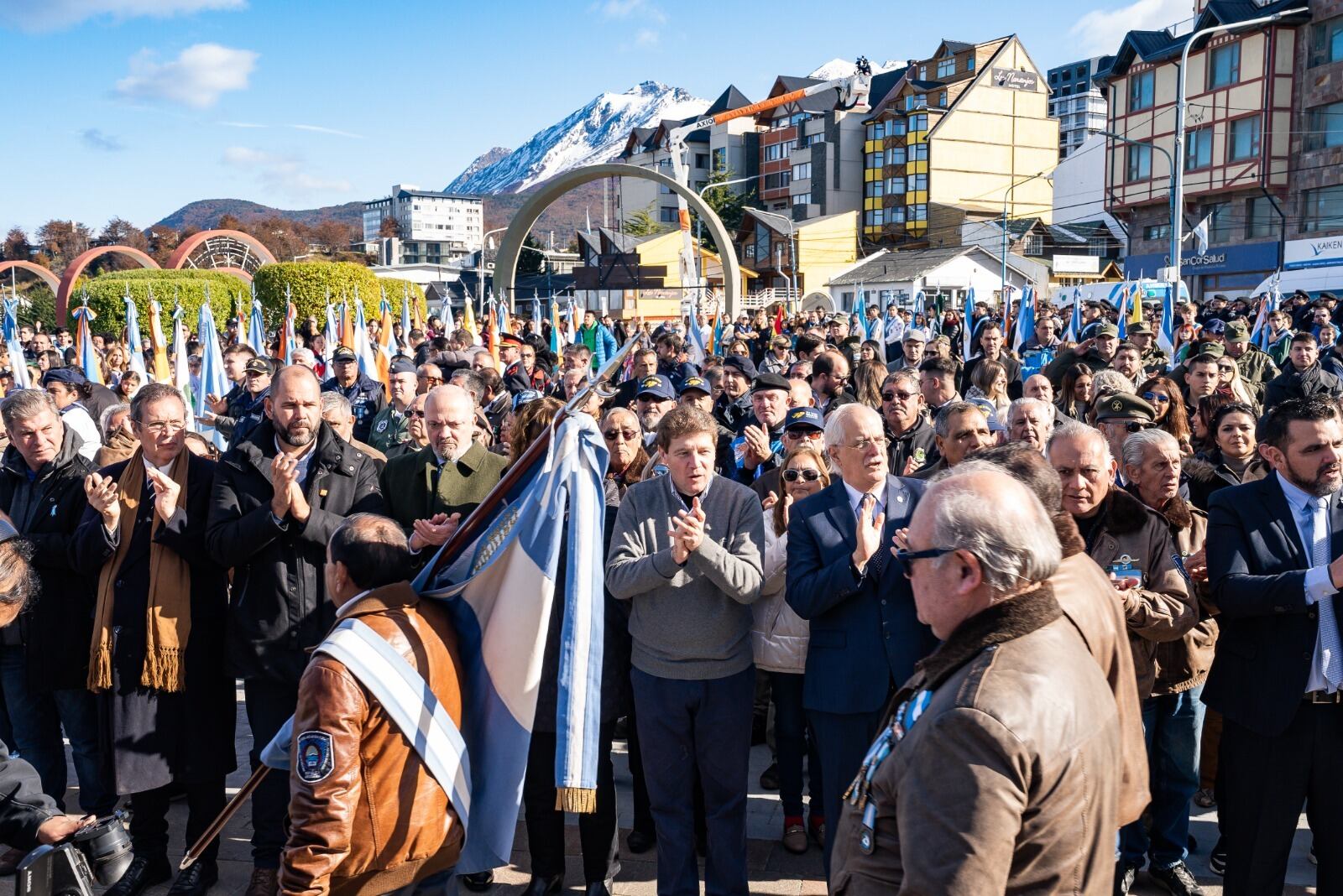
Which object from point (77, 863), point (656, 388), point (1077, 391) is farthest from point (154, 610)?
point (1077, 391)

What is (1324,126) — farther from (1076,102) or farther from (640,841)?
(1076,102)

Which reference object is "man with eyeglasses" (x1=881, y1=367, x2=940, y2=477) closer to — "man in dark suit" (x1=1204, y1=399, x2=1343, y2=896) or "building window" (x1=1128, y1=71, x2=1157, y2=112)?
"man in dark suit" (x1=1204, y1=399, x2=1343, y2=896)

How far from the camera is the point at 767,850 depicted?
502 centimetres

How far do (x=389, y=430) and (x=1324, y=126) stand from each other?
40.9 m

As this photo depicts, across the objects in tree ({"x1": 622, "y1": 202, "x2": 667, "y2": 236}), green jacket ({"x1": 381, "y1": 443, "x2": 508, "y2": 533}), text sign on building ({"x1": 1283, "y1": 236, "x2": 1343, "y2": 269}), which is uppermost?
tree ({"x1": 622, "y1": 202, "x2": 667, "y2": 236})

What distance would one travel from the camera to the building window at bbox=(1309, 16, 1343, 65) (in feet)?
122

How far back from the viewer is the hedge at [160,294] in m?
33.9

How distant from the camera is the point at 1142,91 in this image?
45.4 metres

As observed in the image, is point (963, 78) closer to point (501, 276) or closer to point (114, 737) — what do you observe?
point (501, 276)

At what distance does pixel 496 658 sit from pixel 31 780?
1450 millimetres

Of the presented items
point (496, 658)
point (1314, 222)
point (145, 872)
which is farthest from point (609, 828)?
point (1314, 222)

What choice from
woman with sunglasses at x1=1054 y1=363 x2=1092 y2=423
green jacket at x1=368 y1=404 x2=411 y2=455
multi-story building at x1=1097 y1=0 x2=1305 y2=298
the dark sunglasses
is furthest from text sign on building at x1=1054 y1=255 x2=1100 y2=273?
the dark sunglasses

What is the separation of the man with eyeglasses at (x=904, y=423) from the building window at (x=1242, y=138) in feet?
133

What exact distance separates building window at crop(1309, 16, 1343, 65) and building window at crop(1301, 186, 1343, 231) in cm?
454
